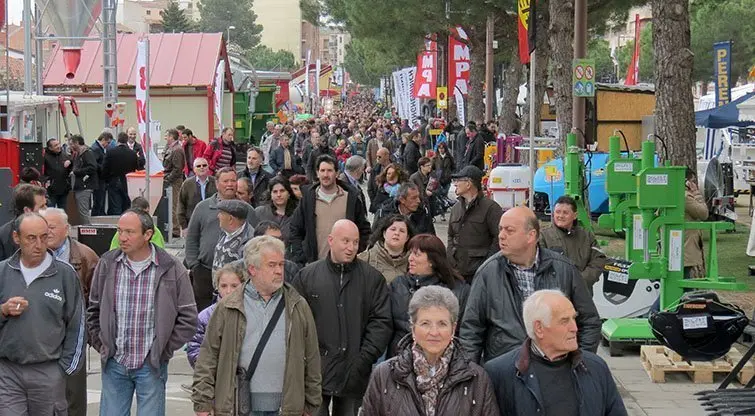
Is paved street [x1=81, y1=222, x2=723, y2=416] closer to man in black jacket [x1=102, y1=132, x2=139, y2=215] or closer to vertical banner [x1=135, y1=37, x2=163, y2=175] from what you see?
vertical banner [x1=135, y1=37, x2=163, y2=175]

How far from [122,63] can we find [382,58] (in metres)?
45.1

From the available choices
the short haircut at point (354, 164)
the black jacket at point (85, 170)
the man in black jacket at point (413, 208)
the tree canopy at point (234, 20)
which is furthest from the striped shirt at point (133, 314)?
the tree canopy at point (234, 20)

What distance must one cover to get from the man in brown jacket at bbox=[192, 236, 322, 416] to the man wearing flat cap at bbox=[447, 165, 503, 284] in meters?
4.53

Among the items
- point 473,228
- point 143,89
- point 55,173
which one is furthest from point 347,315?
point 55,173

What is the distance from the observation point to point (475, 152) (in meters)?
29.8

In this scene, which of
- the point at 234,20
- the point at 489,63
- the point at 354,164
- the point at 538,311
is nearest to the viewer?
the point at 538,311

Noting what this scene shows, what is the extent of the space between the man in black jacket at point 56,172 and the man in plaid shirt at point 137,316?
1355 centimetres

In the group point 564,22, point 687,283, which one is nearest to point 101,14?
point 564,22

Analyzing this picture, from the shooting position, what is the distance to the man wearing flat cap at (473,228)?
11.4 metres

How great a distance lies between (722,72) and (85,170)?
21.0m

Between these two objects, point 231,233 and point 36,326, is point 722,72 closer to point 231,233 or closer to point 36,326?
point 231,233

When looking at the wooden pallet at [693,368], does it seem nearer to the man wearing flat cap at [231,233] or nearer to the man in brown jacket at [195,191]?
the man wearing flat cap at [231,233]

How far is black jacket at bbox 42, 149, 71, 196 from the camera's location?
21.0 metres

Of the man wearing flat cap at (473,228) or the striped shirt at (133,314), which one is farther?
the man wearing flat cap at (473,228)
